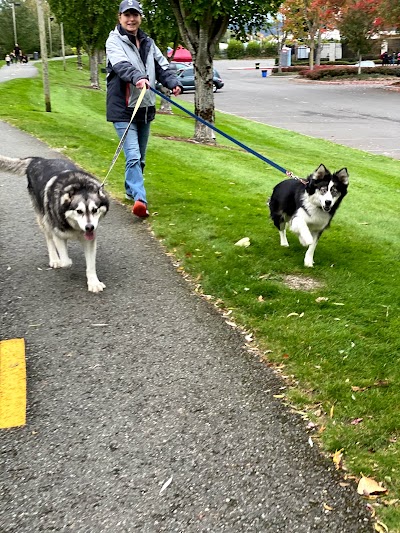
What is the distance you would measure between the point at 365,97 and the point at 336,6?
20.6 m

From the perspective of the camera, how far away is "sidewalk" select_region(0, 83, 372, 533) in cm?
264

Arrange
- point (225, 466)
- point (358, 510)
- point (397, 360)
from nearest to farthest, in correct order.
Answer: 1. point (358, 510)
2. point (225, 466)
3. point (397, 360)

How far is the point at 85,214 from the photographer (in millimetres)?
4945

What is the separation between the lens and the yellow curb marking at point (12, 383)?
3.36 m

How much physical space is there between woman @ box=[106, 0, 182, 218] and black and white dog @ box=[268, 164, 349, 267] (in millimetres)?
1990

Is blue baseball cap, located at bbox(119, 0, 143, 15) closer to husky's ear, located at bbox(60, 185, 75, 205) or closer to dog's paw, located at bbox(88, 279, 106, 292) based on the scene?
husky's ear, located at bbox(60, 185, 75, 205)

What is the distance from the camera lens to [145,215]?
7.52 meters

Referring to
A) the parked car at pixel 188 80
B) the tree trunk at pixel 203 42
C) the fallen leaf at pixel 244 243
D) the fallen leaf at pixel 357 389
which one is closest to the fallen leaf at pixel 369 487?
the fallen leaf at pixel 357 389

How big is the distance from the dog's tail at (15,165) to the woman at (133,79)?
148cm

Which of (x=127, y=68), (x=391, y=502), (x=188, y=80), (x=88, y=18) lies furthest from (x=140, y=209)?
(x=188, y=80)

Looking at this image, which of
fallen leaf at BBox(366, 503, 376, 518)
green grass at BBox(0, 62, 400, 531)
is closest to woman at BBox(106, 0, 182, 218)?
green grass at BBox(0, 62, 400, 531)

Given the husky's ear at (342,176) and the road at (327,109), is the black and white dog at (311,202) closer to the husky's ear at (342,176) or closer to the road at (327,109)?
the husky's ear at (342,176)

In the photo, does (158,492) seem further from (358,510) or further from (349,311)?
(349,311)

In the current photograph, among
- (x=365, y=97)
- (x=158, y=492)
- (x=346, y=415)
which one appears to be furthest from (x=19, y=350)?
(x=365, y=97)
